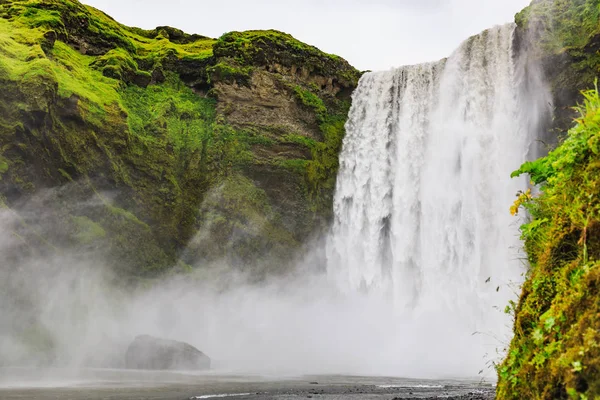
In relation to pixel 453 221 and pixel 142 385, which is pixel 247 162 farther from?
pixel 142 385

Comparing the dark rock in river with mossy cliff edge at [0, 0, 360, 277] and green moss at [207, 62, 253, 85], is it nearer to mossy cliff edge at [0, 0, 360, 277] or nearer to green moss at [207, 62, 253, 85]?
mossy cliff edge at [0, 0, 360, 277]

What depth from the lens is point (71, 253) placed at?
24.1m

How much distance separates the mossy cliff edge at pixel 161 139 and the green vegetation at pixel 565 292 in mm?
21654

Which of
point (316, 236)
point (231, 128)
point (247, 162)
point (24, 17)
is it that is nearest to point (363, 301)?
point (316, 236)

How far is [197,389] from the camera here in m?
13.4

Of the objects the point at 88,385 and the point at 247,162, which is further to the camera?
the point at 247,162

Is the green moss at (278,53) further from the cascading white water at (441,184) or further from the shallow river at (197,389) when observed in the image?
the shallow river at (197,389)

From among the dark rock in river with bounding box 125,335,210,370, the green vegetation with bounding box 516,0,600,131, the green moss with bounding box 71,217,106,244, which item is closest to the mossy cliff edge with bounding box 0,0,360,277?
the green moss with bounding box 71,217,106,244

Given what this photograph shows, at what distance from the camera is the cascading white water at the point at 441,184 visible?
2583 centimetres

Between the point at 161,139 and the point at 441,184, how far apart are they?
1676 centimetres

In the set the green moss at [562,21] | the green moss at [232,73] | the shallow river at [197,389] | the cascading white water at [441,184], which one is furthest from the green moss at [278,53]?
the shallow river at [197,389]

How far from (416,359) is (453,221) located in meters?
7.74

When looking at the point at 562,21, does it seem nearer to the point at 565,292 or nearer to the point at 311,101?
the point at 311,101

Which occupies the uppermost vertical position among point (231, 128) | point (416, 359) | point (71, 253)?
point (231, 128)
